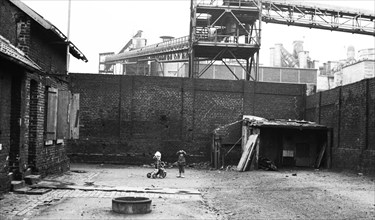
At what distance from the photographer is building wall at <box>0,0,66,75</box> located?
485 inches

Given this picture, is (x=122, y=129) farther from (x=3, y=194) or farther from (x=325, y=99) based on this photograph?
(x=3, y=194)

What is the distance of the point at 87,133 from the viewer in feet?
84.5

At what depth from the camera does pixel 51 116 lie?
15.0 metres

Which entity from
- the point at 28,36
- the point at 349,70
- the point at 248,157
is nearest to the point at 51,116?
the point at 28,36

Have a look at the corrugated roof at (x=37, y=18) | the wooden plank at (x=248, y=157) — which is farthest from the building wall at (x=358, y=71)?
the corrugated roof at (x=37, y=18)

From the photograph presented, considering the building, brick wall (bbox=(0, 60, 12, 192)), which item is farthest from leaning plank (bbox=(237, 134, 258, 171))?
the building

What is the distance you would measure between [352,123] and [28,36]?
564 inches

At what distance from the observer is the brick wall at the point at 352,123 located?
1911cm

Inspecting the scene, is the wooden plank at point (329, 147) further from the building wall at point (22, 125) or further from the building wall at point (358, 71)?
the building wall at point (358, 71)

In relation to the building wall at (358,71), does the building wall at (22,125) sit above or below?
below

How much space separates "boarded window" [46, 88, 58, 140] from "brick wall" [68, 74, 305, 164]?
417 inches

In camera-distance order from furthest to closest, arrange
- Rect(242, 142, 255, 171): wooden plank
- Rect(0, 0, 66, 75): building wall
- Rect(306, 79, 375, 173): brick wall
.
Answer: Rect(242, 142, 255, 171): wooden plank
Rect(306, 79, 375, 173): brick wall
Rect(0, 0, 66, 75): building wall

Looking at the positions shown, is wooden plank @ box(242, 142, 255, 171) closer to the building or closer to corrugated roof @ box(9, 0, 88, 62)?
corrugated roof @ box(9, 0, 88, 62)

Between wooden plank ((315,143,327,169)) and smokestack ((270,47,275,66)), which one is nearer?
wooden plank ((315,143,327,169))
